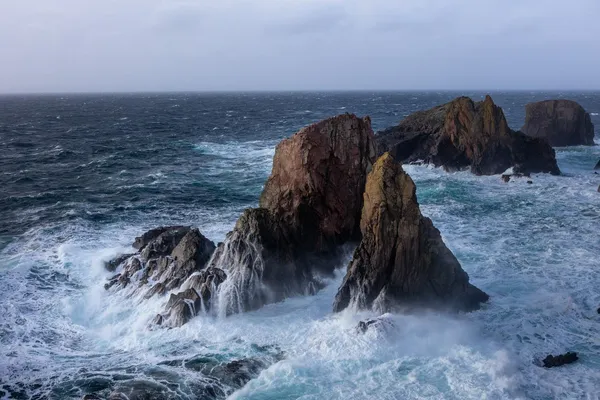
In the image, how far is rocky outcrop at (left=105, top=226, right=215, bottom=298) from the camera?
26.6 m

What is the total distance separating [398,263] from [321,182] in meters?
7.65

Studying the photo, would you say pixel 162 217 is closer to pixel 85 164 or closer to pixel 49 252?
pixel 49 252

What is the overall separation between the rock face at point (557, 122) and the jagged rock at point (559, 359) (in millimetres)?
58006

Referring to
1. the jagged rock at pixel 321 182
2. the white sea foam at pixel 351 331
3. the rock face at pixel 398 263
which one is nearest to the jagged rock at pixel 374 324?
the white sea foam at pixel 351 331

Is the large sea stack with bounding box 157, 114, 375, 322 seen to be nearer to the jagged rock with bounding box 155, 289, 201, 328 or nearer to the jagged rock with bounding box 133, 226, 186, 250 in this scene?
the jagged rock with bounding box 155, 289, 201, 328

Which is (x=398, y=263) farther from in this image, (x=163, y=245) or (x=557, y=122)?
(x=557, y=122)

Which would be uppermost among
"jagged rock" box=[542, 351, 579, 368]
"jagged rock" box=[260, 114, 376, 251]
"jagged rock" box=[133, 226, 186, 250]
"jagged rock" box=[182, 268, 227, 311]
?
"jagged rock" box=[260, 114, 376, 251]

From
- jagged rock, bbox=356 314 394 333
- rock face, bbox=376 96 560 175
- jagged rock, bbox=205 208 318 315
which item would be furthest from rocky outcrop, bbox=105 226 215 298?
rock face, bbox=376 96 560 175

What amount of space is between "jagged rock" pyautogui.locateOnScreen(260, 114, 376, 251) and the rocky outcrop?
16.0ft

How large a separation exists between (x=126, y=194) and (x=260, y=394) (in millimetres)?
35170

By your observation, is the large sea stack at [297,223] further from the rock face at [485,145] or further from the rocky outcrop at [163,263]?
the rock face at [485,145]

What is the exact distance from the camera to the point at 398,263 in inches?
934

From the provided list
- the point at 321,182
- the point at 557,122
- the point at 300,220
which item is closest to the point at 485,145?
the point at 557,122

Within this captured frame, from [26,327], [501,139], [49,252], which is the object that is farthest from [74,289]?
[501,139]
